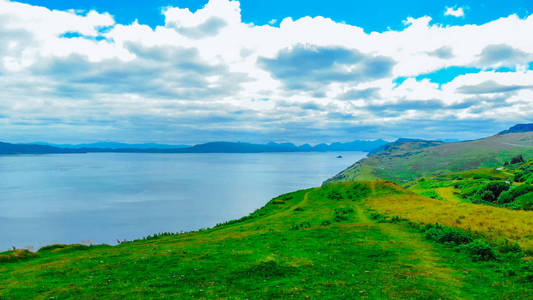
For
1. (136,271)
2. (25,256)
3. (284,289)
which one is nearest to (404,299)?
(284,289)

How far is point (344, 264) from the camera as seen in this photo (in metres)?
21.8

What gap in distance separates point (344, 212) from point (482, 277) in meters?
31.5

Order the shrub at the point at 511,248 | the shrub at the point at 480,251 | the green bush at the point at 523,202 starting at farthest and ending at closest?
the green bush at the point at 523,202, the shrub at the point at 511,248, the shrub at the point at 480,251

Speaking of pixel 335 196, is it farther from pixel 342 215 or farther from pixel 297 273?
pixel 297 273

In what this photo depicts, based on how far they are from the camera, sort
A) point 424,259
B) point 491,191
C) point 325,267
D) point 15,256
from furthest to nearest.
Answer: point 491,191 < point 15,256 < point 424,259 < point 325,267

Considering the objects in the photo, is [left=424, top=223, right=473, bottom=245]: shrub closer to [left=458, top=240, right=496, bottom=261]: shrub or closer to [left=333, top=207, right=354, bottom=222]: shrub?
[left=458, top=240, right=496, bottom=261]: shrub

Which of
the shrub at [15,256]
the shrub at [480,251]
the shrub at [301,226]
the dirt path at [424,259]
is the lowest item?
the shrub at [15,256]

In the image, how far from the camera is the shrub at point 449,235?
2635cm

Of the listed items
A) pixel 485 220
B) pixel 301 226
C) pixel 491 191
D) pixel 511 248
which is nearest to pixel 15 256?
pixel 301 226

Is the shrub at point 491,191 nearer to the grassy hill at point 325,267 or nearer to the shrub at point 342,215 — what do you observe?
the shrub at point 342,215

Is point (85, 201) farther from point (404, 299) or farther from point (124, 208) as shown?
point (404, 299)

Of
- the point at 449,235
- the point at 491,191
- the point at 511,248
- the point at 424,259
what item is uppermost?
the point at 511,248

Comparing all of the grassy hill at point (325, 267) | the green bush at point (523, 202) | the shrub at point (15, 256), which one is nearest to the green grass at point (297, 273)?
the grassy hill at point (325, 267)

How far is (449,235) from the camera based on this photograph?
27.6m
